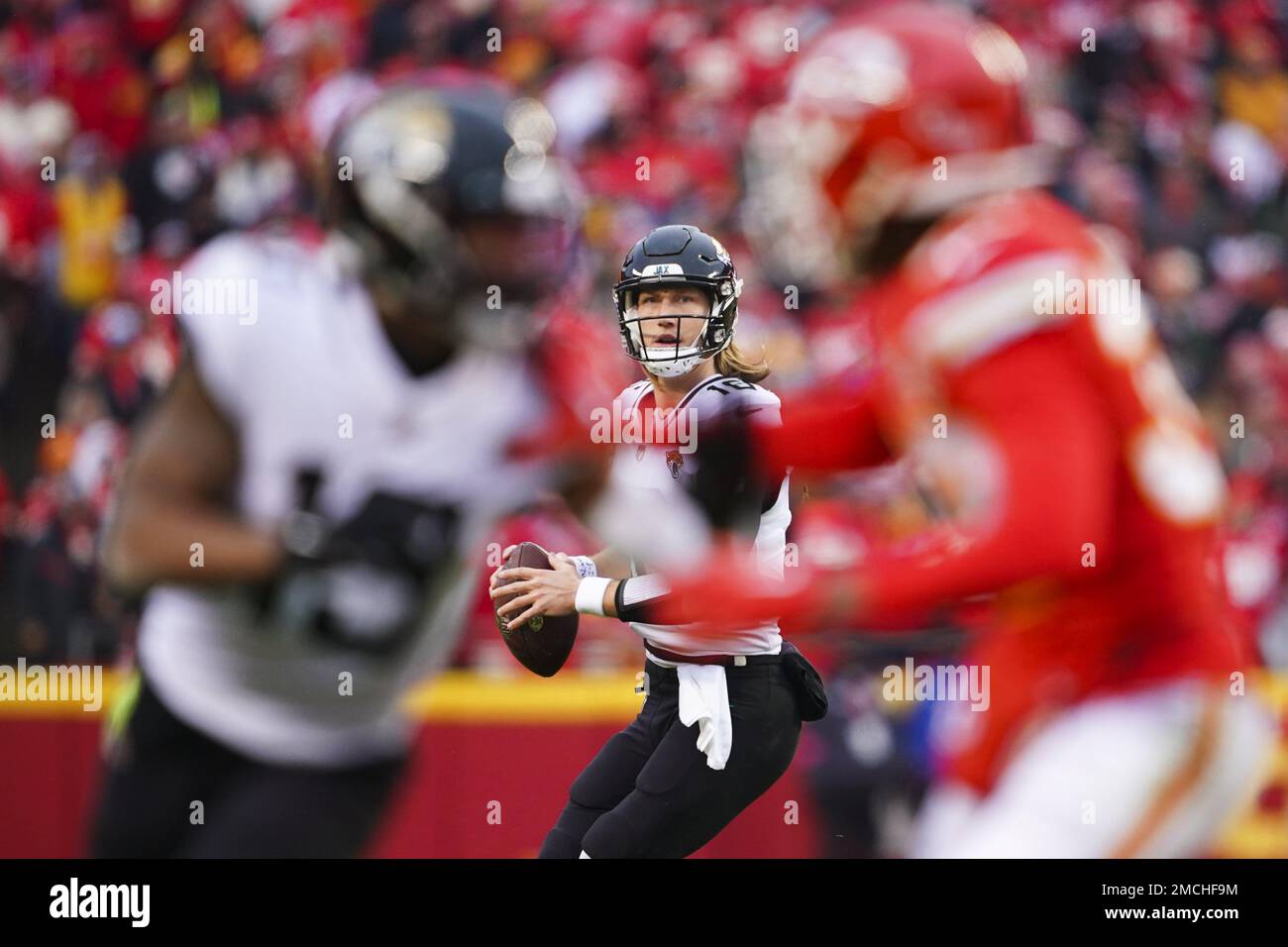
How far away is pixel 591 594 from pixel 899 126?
1.32 m

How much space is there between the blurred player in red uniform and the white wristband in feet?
3.13

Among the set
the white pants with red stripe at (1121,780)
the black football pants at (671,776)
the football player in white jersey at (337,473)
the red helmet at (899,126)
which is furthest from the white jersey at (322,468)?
the white pants with red stripe at (1121,780)

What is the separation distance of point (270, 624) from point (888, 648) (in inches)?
135

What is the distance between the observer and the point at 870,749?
242 inches

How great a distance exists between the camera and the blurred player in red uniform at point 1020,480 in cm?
256

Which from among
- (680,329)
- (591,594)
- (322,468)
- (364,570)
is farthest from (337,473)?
(680,329)

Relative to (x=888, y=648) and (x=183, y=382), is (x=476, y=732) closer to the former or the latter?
(x=888, y=648)

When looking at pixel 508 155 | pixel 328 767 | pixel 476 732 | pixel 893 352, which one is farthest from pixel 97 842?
pixel 476 732

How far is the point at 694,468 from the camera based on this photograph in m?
3.89

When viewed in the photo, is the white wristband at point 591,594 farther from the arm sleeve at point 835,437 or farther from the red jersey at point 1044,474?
the red jersey at point 1044,474

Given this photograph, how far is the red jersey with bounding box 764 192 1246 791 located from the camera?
2.50 m
